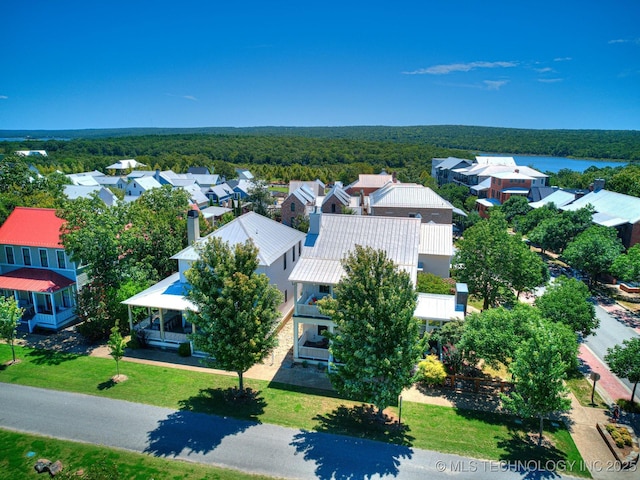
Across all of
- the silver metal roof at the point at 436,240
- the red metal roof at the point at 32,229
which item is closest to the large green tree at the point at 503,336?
the silver metal roof at the point at 436,240

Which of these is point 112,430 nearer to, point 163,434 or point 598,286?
point 163,434

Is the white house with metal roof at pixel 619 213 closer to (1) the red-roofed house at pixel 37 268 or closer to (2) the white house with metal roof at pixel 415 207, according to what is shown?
(2) the white house with metal roof at pixel 415 207

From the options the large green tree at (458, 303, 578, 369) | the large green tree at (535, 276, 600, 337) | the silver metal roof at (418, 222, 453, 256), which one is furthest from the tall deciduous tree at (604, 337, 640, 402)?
the silver metal roof at (418, 222, 453, 256)

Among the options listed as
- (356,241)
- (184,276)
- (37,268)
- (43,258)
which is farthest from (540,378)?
(37,268)

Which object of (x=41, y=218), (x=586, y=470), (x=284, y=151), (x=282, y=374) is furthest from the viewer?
(x=284, y=151)

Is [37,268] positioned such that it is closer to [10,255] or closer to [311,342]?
[10,255]

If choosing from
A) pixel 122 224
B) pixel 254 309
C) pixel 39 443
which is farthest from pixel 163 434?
pixel 122 224

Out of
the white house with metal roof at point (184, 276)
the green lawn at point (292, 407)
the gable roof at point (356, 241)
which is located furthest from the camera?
the white house with metal roof at point (184, 276)
